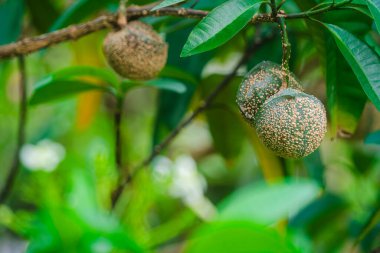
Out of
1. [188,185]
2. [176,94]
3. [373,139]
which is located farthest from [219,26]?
[188,185]

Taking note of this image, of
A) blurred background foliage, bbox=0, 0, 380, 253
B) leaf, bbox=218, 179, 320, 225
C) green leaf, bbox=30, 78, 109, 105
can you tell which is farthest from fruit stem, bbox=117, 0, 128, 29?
leaf, bbox=218, 179, 320, 225

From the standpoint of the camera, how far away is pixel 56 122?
2.24m

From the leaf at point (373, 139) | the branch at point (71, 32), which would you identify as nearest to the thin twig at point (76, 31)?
the branch at point (71, 32)

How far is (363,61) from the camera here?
0.78 meters

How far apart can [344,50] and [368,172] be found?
106cm

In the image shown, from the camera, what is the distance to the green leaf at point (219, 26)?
719mm

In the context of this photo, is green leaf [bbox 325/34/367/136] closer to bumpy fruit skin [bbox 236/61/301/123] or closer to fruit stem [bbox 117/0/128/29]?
bumpy fruit skin [bbox 236/61/301/123]

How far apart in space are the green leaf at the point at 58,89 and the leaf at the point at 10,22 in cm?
33

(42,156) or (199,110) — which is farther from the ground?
(199,110)

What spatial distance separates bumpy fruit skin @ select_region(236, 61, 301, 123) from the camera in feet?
2.63

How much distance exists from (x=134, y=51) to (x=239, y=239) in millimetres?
510

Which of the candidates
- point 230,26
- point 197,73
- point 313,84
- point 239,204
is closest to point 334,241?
point 313,84

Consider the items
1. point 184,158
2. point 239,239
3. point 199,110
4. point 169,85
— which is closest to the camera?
point 239,239

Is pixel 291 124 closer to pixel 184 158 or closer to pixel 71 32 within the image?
pixel 71 32
